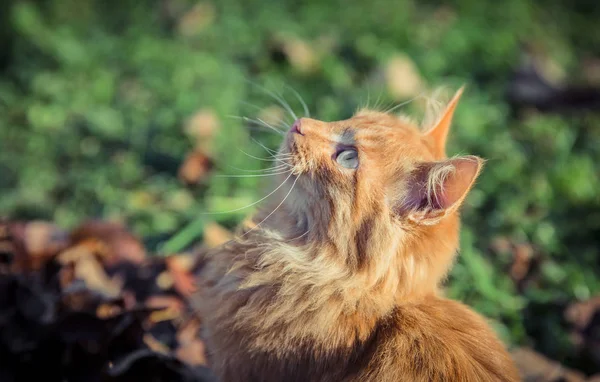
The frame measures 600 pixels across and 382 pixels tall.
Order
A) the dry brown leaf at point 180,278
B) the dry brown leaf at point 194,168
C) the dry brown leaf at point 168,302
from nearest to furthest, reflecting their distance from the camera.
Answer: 1. the dry brown leaf at point 168,302
2. the dry brown leaf at point 180,278
3. the dry brown leaf at point 194,168

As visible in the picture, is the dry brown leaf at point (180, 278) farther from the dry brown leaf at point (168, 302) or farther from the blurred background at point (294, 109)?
the blurred background at point (294, 109)

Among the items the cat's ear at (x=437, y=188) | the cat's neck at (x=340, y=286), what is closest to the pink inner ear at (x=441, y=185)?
the cat's ear at (x=437, y=188)

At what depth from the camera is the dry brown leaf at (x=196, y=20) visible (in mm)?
5695

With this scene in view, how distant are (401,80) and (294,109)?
0.89 meters

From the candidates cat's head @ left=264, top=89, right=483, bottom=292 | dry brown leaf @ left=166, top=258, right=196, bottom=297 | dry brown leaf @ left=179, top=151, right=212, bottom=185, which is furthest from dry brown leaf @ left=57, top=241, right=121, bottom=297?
cat's head @ left=264, top=89, right=483, bottom=292

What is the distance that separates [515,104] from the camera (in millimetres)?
5379

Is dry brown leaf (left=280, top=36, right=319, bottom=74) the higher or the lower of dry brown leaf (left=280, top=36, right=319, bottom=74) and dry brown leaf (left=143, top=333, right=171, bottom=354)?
the higher

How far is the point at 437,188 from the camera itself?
2225 millimetres

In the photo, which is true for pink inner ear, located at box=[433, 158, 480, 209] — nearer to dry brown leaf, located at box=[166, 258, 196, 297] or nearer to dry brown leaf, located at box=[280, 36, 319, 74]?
dry brown leaf, located at box=[166, 258, 196, 297]

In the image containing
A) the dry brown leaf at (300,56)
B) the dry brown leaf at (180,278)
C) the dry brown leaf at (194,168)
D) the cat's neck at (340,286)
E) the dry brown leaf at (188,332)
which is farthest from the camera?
the dry brown leaf at (300,56)

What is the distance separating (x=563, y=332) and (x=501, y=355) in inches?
52.5

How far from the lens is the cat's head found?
236 centimetres

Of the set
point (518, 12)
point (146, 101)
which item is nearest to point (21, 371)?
point (146, 101)

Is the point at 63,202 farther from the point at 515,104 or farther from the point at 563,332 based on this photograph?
the point at 515,104
